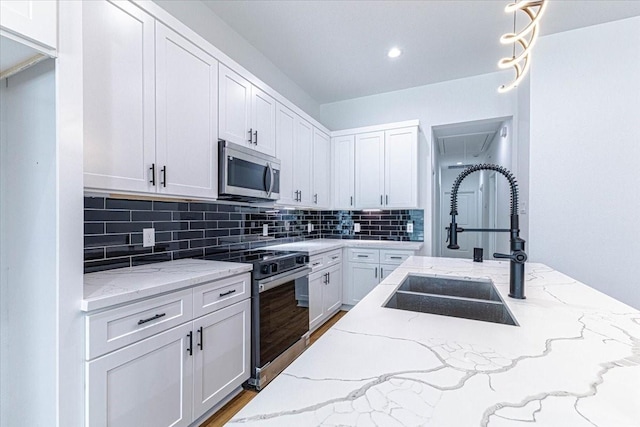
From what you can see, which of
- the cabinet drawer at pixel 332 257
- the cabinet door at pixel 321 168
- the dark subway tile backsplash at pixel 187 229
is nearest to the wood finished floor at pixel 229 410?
the dark subway tile backsplash at pixel 187 229

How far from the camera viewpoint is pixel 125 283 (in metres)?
1.38

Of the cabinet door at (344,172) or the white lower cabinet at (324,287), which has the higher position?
the cabinet door at (344,172)

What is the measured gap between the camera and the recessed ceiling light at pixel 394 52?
2.99m

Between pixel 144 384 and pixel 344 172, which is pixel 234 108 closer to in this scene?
pixel 144 384

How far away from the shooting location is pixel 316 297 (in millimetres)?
2980

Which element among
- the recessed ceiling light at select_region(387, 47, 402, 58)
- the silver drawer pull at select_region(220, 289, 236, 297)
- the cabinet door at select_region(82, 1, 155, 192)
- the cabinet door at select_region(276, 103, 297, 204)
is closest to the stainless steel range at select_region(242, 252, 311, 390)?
the silver drawer pull at select_region(220, 289, 236, 297)

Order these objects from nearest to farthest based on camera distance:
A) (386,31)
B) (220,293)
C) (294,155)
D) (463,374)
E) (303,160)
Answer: (463,374) < (220,293) < (386,31) < (294,155) < (303,160)

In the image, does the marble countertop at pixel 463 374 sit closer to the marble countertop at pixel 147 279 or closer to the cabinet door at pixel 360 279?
the marble countertop at pixel 147 279

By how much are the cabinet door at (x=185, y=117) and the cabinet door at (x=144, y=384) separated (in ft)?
2.76

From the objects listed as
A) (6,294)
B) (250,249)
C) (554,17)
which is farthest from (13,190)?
(554,17)

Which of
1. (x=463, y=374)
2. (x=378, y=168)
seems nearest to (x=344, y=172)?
(x=378, y=168)

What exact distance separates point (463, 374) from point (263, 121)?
2.41 metres

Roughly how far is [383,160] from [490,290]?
257 cm

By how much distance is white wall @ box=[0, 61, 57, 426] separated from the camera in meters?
1.09
